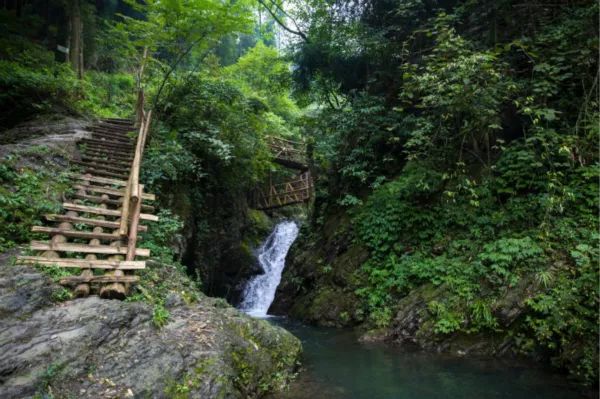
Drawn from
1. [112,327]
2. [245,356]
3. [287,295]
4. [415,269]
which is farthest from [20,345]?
[287,295]

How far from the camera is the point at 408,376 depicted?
6.05 metres

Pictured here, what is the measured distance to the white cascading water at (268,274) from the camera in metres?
14.0

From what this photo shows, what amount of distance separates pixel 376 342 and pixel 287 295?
4935 mm

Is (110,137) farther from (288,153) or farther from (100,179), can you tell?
(288,153)

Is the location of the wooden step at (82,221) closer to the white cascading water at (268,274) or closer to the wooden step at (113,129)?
the wooden step at (113,129)

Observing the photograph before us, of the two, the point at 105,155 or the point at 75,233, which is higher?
the point at 105,155

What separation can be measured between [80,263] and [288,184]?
639 inches

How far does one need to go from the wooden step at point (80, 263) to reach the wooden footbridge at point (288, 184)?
15.0 m

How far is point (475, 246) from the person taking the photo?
7.93 metres


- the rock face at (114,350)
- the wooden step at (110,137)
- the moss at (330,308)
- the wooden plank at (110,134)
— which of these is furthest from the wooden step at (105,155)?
the moss at (330,308)

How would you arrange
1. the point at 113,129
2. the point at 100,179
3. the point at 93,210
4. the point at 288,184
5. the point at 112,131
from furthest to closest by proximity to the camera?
the point at 288,184
the point at 113,129
the point at 112,131
the point at 100,179
the point at 93,210

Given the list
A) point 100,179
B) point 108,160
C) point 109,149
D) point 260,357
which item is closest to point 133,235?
point 260,357

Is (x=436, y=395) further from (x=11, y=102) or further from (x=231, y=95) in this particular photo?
(x=11, y=102)

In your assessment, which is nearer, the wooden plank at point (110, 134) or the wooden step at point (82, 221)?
the wooden step at point (82, 221)
